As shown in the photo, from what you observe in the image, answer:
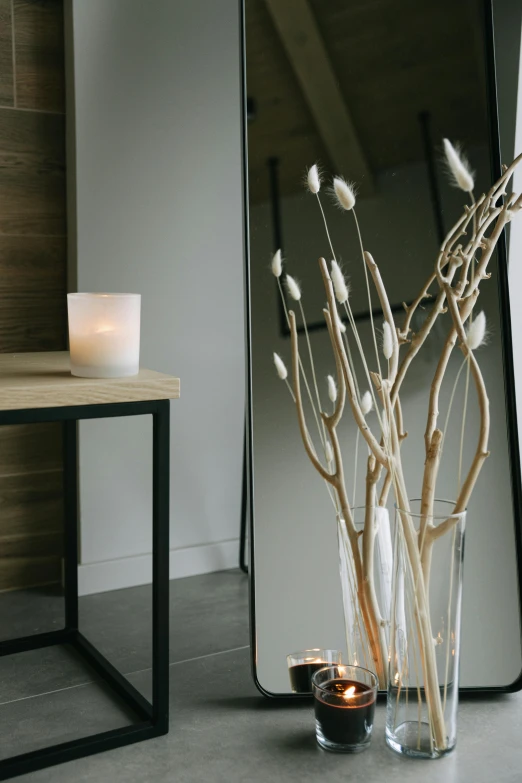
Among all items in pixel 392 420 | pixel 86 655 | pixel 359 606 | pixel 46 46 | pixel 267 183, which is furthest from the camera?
pixel 46 46

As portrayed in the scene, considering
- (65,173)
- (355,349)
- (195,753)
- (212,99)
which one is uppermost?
(212,99)

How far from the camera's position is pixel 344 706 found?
4.28 feet

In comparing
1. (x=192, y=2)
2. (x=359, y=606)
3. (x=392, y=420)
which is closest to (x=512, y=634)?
(x=359, y=606)

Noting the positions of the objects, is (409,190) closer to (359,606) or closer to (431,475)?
(431,475)

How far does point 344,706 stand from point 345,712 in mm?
11

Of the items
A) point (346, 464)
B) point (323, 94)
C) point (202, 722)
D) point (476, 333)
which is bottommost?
point (202, 722)

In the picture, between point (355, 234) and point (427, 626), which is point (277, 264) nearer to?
point (355, 234)

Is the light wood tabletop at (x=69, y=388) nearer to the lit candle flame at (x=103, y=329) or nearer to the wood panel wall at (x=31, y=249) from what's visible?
the lit candle flame at (x=103, y=329)

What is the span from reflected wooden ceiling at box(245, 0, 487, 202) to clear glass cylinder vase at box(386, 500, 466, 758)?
616 millimetres

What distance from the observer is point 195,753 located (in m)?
1.34

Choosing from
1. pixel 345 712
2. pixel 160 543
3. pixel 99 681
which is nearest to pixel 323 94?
pixel 160 543

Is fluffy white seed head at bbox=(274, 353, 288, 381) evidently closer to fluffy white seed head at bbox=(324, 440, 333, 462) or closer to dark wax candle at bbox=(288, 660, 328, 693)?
fluffy white seed head at bbox=(324, 440, 333, 462)

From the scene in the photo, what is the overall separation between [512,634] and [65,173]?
1384 millimetres

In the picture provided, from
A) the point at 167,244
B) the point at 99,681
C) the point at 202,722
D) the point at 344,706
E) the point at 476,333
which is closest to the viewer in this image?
the point at 476,333
